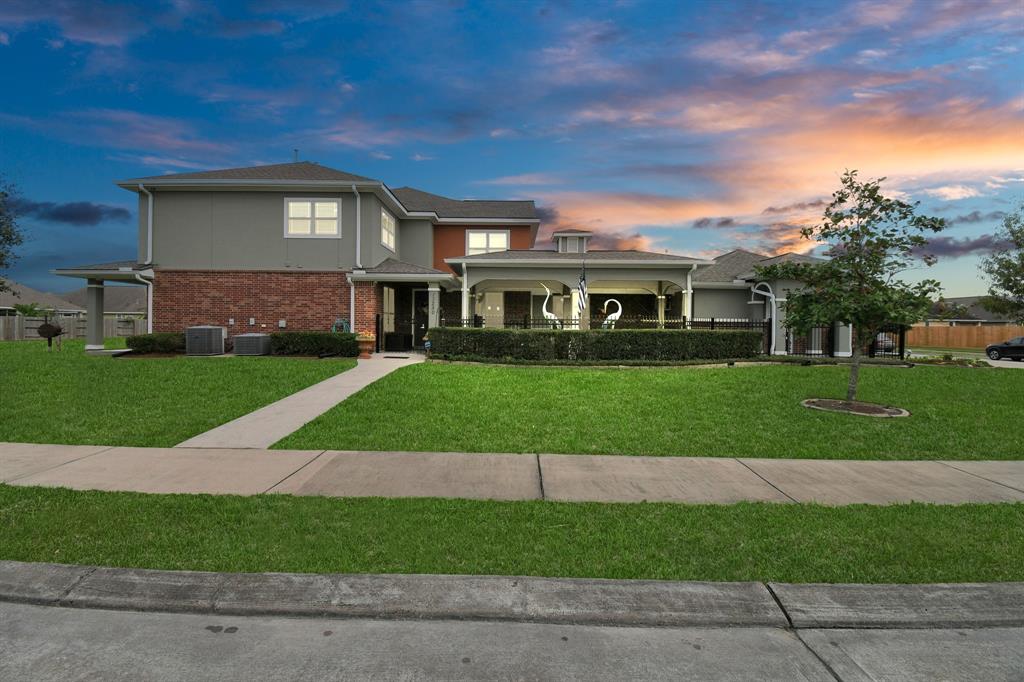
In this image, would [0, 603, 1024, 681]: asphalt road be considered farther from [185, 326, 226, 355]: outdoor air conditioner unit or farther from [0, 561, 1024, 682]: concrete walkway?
[185, 326, 226, 355]: outdoor air conditioner unit

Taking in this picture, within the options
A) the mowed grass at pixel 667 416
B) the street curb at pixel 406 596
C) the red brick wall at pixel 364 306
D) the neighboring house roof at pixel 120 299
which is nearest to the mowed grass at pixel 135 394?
the mowed grass at pixel 667 416

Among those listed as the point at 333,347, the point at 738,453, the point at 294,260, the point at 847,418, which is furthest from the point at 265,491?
the point at 294,260

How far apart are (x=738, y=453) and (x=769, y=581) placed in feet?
13.7

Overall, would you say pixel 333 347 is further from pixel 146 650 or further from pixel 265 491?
pixel 146 650

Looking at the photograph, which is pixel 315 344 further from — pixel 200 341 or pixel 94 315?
pixel 94 315

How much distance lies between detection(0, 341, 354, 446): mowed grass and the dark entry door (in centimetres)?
627

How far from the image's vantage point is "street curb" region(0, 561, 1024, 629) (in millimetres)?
3590

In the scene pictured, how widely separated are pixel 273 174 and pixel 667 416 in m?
17.6

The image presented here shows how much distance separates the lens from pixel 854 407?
35.4ft

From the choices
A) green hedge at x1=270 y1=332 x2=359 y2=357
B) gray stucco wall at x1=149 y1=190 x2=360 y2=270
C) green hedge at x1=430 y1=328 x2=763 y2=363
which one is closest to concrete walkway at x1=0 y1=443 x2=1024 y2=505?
green hedge at x1=430 y1=328 x2=763 y2=363

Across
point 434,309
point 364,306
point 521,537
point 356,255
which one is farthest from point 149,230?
point 521,537

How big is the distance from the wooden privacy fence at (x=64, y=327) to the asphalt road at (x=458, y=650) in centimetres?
3736

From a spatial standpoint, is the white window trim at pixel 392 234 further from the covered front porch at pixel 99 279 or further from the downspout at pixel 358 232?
the covered front porch at pixel 99 279

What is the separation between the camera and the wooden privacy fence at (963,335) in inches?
1664
